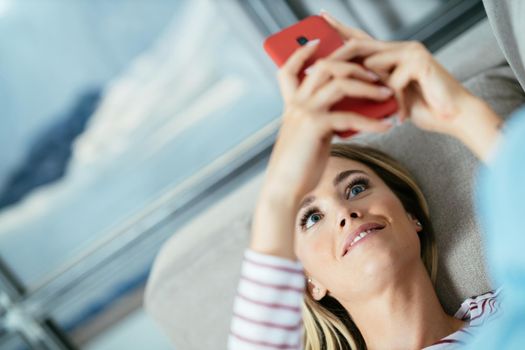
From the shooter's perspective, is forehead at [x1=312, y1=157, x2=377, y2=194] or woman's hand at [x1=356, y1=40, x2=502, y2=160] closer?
woman's hand at [x1=356, y1=40, x2=502, y2=160]

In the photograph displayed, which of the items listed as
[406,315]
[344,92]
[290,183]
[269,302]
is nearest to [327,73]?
[344,92]

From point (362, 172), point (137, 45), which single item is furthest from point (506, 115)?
point (137, 45)

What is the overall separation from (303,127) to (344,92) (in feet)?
0.20

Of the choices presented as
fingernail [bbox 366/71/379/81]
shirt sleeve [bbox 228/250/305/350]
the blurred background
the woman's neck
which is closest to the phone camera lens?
fingernail [bbox 366/71/379/81]

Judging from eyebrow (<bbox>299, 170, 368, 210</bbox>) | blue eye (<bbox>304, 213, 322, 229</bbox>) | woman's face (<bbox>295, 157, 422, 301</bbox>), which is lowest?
woman's face (<bbox>295, 157, 422, 301</bbox>)

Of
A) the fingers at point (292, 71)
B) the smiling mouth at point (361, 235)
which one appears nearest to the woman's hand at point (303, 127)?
the fingers at point (292, 71)

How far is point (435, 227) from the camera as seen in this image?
1120 millimetres

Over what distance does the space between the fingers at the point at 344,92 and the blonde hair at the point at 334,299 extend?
0.39 m

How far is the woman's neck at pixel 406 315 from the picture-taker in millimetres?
983

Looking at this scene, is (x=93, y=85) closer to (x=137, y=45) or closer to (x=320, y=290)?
(x=137, y=45)

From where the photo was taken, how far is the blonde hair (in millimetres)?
1092

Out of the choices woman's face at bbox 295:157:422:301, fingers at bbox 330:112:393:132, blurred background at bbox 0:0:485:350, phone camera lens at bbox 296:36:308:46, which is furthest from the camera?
blurred background at bbox 0:0:485:350

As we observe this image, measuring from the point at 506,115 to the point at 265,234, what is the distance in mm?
541

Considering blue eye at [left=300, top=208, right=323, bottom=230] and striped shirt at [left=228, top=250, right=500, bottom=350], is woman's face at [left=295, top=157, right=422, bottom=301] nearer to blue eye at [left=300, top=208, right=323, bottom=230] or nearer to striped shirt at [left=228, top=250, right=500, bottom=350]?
blue eye at [left=300, top=208, right=323, bottom=230]
